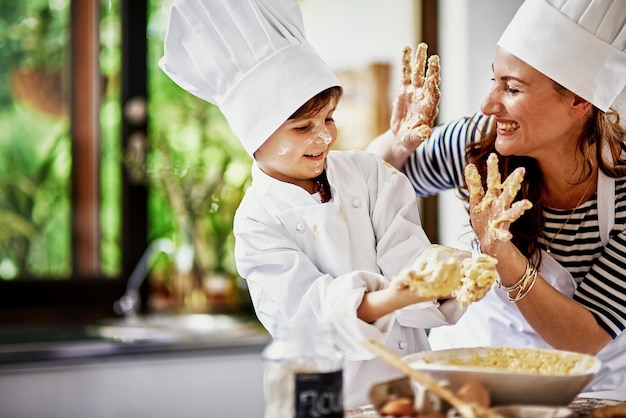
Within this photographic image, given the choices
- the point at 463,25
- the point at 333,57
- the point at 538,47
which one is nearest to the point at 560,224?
the point at 538,47

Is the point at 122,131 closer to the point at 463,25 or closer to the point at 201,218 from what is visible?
the point at 201,218

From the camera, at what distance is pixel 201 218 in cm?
378

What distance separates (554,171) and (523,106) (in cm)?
23

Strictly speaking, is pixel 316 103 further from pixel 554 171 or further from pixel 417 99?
pixel 554 171

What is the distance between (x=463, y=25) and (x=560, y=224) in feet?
5.66

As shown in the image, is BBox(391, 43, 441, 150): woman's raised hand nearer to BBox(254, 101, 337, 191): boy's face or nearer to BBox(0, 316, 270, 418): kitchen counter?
BBox(254, 101, 337, 191): boy's face

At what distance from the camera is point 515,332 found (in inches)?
75.4

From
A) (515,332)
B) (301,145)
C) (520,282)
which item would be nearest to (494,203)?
(520,282)

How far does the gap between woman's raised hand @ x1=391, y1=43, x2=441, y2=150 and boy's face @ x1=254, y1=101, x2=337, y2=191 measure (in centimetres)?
23

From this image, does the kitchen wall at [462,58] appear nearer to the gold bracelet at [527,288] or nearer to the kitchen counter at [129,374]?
the kitchen counter at [129,374]

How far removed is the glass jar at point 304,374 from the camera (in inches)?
46.6

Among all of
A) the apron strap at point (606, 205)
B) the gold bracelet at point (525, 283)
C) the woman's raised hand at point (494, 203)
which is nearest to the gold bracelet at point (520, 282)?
the gold bracelet at point (525, 283)

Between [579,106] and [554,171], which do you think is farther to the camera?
[554,171]

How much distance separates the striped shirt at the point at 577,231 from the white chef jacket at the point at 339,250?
276 mm
